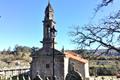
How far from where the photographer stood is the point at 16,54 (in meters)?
94.1

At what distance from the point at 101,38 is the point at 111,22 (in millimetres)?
967

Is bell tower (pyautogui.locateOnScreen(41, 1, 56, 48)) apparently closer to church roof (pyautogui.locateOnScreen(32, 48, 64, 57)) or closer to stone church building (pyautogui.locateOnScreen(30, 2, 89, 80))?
stone church building (pyautogui.locateOnScreen(30, 2, 89, 80))

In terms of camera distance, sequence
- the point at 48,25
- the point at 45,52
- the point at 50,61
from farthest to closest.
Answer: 1. the point at 50,61
2. the point at 45,52
3. the point at 48,25

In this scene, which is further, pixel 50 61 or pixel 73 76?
pixel 50 61

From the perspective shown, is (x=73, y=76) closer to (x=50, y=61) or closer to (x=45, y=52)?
(x=50, y=61)

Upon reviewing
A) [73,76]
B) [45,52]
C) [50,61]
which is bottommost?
[73,76]

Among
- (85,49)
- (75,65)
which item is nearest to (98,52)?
(85,49)

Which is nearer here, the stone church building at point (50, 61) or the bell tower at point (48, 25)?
the bell tower at point (48, 25)

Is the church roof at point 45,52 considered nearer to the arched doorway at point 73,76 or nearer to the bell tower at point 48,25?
the bell tower at point 48,25

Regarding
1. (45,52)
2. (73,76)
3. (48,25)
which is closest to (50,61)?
(45,52)

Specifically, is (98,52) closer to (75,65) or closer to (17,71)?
(75,65)

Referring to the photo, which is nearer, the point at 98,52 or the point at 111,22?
the point at 111,22

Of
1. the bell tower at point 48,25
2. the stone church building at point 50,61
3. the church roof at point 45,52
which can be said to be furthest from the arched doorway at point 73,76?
the bell tower at point 48,25

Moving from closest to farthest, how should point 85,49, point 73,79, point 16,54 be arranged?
point 85,49 < point 73,79 < point 16,54
